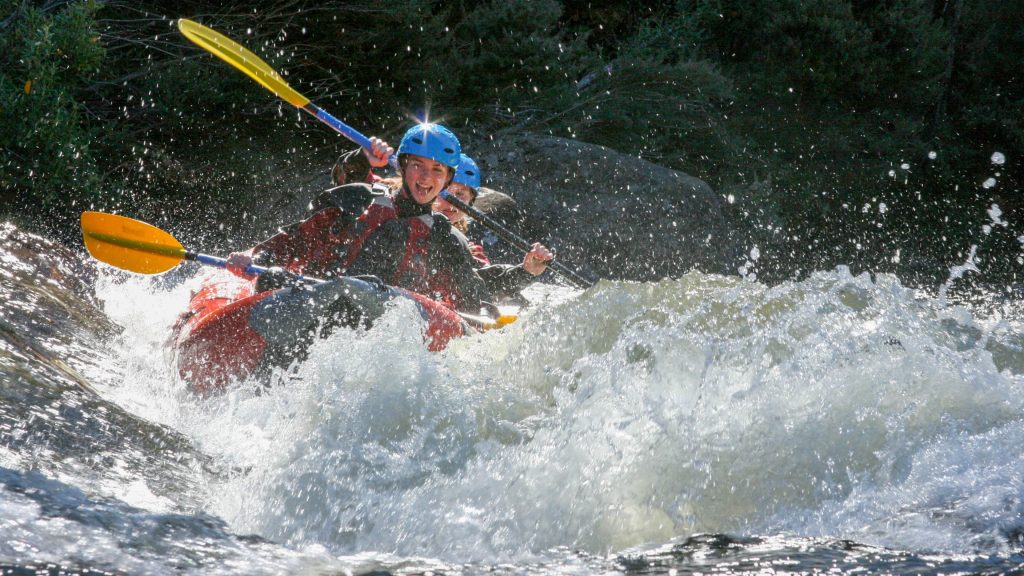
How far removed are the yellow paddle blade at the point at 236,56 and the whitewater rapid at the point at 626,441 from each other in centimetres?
274

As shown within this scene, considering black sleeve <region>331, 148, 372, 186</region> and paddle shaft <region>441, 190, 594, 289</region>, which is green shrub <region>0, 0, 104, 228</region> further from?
paddle shaft <region>441, 190, 594, 289</region>

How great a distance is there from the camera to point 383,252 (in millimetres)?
4371

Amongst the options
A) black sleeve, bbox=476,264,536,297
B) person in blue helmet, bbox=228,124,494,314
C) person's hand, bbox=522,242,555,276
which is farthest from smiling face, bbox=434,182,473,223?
person in blue helmet, bbox=228,124,494,314

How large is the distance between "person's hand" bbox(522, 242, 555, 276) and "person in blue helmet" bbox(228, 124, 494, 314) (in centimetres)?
44

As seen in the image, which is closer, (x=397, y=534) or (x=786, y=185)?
(x=397, y=534)

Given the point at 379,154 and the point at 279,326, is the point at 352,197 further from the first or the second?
the point at 379,154

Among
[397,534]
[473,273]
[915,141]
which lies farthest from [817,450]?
[915,141]

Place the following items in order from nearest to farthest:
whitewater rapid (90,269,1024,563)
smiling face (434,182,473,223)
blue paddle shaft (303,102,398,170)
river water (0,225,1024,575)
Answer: river water (0,225,1024,575)
whitewater rapid (90,269,1024,563)
smiling face (434,182,473,223)
blue paddle shaft (303,102,398,170)

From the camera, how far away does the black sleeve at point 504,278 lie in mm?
5035

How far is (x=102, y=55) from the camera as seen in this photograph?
6316 millimetres

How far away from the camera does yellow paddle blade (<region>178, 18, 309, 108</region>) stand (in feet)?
19.6

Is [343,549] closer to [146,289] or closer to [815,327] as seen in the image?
[815,327]

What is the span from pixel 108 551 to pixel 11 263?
3162 mm

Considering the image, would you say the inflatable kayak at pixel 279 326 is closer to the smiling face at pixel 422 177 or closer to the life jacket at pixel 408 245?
the life jacket at pixel 408 245
